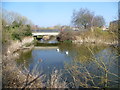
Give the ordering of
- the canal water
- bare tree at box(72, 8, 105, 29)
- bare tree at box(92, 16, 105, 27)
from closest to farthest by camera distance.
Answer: the canal water < bare tree at box(92, 16, 105, 27) < bare tree at box(72, 8, 105, 29)

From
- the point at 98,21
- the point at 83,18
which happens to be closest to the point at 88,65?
the point at 98,21

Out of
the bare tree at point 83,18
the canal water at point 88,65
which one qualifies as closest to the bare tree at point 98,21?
the bare tree at point 83,18

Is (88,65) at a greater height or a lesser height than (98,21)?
lesser

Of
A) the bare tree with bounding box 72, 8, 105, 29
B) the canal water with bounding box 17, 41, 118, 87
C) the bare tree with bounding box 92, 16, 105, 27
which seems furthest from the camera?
the bare tree with bounding box 72, 8, 105, 29

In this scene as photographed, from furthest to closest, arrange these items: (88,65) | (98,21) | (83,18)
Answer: (83,18), (98,21), (88,65)

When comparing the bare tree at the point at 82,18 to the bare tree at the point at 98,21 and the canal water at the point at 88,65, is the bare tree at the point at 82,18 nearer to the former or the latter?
the bare tree at the point at 98,21

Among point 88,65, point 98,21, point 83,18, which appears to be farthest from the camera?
point 83,18

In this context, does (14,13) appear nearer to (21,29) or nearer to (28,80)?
(21,29)

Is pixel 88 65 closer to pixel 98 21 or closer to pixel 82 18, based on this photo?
pixel 98 21

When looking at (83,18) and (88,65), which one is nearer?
(88,65)

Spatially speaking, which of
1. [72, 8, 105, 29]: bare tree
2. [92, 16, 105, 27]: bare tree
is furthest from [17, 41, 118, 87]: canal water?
[72, 8, 105, 29]: bare tree

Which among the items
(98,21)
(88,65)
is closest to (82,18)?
(98,21)

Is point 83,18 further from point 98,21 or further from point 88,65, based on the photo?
point 88,65

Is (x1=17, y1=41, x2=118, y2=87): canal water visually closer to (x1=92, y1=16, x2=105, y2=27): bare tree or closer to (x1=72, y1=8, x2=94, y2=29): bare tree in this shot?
(x1=92, y1=16, x2=105, y2=27): bare tree
